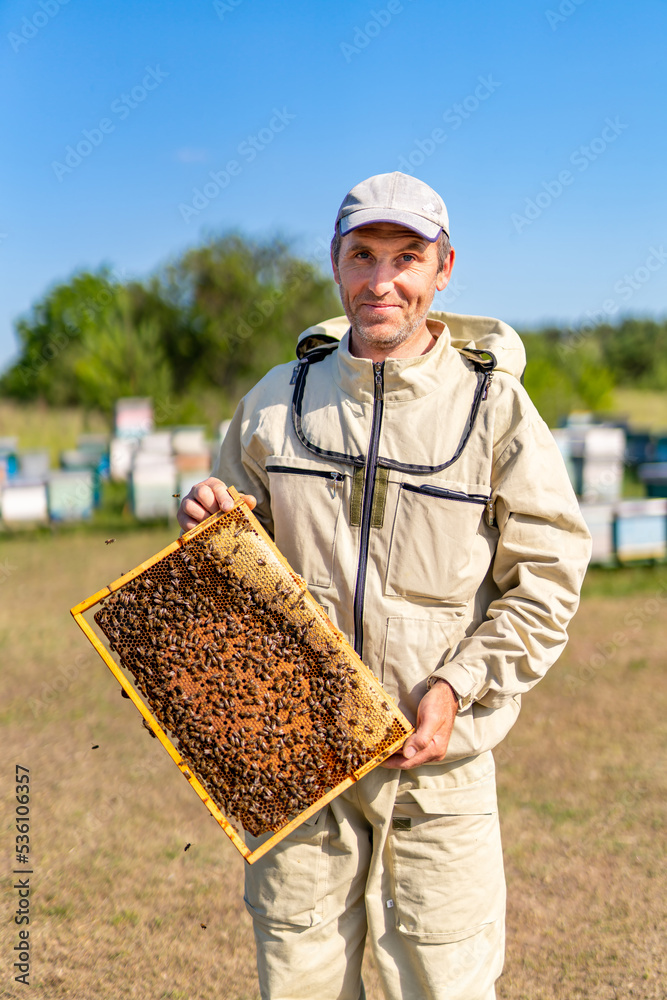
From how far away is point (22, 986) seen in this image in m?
3.06

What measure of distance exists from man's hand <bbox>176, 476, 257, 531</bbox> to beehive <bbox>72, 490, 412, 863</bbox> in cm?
4

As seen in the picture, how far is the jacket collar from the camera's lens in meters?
2.03

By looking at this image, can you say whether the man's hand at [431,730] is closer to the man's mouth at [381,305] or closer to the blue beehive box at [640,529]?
the man's mouth at [381,305]

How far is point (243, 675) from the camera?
195 cm

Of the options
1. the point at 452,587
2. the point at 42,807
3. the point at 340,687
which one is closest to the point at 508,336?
the point at 452,587

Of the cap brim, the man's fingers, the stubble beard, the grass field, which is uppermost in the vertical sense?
the cap brim

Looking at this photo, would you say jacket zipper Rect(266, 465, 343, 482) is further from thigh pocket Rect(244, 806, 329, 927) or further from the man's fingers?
thigh pocket Rect(244, 806, 329, 927)

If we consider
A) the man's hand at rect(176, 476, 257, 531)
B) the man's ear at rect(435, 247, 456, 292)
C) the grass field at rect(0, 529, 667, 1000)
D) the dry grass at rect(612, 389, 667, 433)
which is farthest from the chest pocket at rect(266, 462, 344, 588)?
the dry grass at rect(612, 389, 667, 433)

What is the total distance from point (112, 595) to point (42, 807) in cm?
302

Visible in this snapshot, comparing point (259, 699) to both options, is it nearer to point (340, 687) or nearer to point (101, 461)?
point (340, 687)

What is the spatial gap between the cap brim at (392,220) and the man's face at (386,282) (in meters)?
0.04

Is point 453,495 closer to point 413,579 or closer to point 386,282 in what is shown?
point 413,579

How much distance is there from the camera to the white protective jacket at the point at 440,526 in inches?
77.7

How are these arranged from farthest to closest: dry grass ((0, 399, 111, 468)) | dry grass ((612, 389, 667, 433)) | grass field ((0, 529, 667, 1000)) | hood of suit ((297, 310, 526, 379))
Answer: dry grass ((612, 389, 667, 433)) → dry grass ((0, 399, 111, 468)) → grass field ((0, 529, 667, 1000)) → hood of suit ((297, 310, 526, 379))
